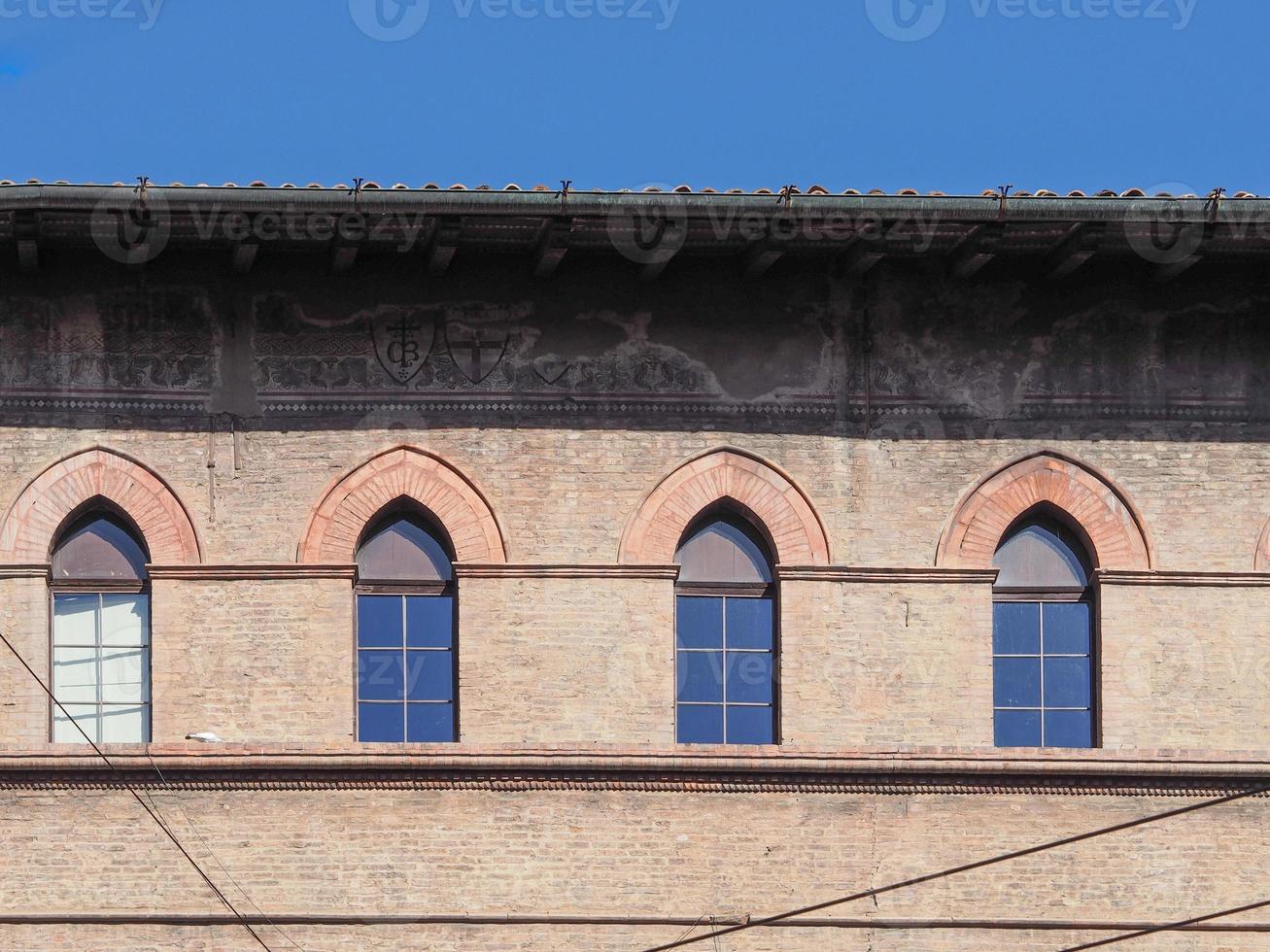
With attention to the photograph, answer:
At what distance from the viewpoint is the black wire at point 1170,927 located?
14.0m

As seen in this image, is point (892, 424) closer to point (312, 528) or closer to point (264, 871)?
point (312, 528)

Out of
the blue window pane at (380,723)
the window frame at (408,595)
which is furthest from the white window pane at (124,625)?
the blue window pane at (380,723)

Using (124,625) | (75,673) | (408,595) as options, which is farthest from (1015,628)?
(75,673)

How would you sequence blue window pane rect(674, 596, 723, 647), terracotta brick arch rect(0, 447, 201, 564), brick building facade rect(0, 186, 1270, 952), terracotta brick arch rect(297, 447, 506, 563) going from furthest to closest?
1. blue window pane rect(674, 596, 723, 647)
2. terracotta brick arch rect(297, 447, 506, 563)
3. terracotta brick arch rect(0, 447, 201, 564)
4. brick building facade rect(0, 186, 1270, 952)

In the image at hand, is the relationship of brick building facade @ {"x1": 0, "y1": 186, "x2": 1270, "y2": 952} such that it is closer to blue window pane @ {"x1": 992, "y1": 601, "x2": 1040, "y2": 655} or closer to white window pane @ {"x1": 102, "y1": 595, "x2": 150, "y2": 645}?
blue window pane @ {"x1": 992, "y1": 601, "x2": 1040, "y2": 655}

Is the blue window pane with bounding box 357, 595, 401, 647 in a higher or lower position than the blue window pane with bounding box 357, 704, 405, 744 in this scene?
higher

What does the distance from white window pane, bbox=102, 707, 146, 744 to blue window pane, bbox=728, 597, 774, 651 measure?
333 centimetres

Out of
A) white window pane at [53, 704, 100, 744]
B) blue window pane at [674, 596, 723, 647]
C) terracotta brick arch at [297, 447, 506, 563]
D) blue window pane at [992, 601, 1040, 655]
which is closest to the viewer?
white window pane at [53, 704, 100, 744]

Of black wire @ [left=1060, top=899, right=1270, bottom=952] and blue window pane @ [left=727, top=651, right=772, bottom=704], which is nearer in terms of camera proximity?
black wire @ [left=1060, top=899, right=1270, bottom=952]

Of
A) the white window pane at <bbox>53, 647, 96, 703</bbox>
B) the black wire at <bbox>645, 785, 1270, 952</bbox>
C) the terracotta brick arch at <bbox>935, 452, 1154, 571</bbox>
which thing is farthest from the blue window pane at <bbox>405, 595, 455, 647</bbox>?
the terracotta brick arch at <bbox>935, 452, 1154, 571</bbox>

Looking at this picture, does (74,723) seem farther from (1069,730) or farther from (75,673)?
(1069,730)

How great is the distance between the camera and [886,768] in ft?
46.4

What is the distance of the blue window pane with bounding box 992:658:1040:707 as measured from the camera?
47.8 feet

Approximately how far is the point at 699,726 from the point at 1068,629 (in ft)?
7.24
